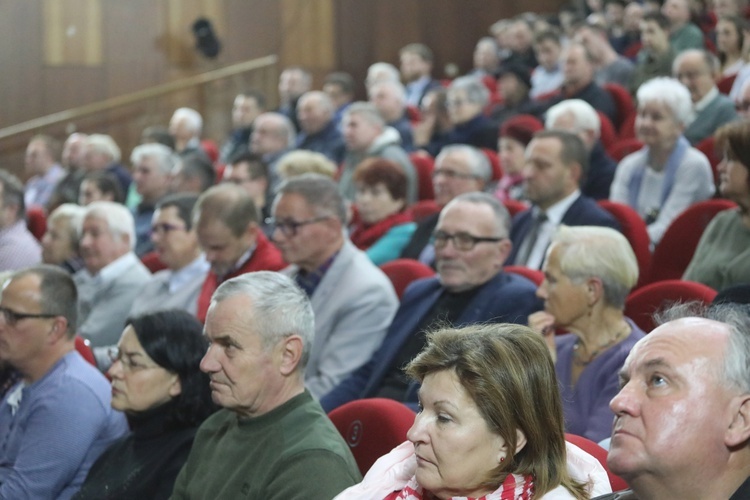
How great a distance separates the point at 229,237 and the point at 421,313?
92cm

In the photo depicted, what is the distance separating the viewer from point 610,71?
22.8 feet

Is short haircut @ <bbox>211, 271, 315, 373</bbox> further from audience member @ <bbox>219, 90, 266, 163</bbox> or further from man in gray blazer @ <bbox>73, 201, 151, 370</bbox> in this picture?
audience member @ <bbox>219, 90, 266, 163</bbox>

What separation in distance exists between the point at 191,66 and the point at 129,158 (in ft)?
3.19

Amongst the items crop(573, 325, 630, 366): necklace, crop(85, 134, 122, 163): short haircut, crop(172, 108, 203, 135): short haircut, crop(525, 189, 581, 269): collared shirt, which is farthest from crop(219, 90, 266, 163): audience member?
crop(573, 325, 630, 366): necklace

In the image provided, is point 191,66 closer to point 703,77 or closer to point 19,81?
point 19,81

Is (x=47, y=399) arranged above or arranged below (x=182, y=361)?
below

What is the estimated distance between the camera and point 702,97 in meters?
5.14

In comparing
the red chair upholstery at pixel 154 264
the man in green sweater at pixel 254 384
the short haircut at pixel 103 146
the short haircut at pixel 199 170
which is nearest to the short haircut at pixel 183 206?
the red chair upholstery at pixel 154 264

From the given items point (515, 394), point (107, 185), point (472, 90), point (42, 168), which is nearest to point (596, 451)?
point (515, 394)

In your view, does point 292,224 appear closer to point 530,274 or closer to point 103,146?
point 530,274

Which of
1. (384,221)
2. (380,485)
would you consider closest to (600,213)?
(384,221)

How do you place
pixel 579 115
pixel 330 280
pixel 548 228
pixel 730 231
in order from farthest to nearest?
pixel 579 115, pixel 548 228, pixel 330 280, pixel 730 231

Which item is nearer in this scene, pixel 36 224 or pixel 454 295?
pixel 454 295

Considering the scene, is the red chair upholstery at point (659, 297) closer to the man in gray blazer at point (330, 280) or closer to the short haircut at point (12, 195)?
the man in gray blazer at point (330, 280)
